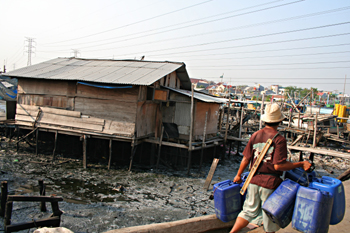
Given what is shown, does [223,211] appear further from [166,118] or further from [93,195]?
[166,118]

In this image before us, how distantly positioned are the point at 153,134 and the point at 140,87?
9.60 ft

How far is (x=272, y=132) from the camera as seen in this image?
124 inches

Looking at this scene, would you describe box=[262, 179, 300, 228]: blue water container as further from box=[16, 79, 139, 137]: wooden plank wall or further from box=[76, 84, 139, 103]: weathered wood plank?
box=[76, 84, 139, 103]: weathered wood plank

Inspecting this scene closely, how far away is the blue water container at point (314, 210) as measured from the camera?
2773 millimetres

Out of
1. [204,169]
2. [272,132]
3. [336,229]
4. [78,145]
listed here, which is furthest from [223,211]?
[78,145]

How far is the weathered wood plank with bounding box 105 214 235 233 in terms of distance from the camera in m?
3.67

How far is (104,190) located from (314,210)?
25.4ft

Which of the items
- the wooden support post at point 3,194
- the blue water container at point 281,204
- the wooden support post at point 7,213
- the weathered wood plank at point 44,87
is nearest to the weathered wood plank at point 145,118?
the weathered wood plank at point 44,87

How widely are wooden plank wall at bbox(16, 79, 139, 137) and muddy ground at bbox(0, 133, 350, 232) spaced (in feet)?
6.07

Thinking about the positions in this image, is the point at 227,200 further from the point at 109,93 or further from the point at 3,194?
the point at 109,93

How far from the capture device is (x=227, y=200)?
340 centimetres

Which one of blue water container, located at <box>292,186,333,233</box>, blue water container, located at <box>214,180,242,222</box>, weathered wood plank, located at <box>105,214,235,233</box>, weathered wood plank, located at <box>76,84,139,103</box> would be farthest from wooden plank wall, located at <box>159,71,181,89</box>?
blue water container, located at <box>292,186,333,233</box>

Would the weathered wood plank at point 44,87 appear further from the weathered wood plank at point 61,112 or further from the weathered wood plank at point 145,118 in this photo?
the weathered wood plank at point 145,118

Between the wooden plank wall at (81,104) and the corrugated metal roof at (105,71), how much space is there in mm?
477
